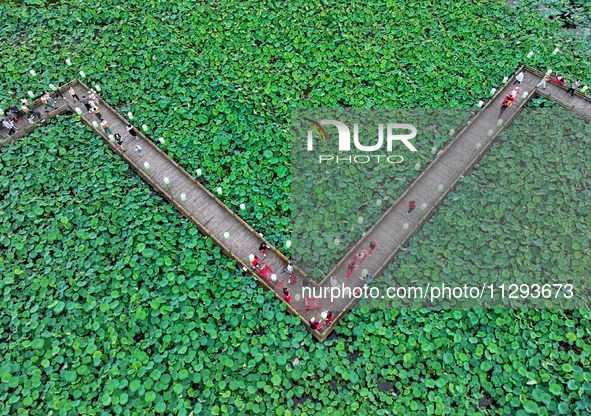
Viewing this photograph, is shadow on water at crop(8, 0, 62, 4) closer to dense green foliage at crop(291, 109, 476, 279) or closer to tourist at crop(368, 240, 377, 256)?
dense green foliage at crop(291, 109, 476, 279)

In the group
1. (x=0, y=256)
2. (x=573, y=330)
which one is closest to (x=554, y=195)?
(x=573, y=330)

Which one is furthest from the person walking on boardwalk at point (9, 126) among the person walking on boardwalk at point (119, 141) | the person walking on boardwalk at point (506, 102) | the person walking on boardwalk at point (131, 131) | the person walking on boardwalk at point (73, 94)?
the person walking on boardwalk at point (506, 102)

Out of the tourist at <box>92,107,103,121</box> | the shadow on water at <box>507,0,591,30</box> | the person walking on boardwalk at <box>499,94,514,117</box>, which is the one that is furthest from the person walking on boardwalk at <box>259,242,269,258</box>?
the shadow on water at <box>507,0,591,30</box>

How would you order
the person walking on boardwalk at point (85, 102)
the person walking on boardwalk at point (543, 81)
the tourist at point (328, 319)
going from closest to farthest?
the tourist at point (328, 319) → the person walking on boardwalk at point (85, 102) → the person walking on boardwalk at point (543, 81)

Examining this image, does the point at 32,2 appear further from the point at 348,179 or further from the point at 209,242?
the point at 348,179

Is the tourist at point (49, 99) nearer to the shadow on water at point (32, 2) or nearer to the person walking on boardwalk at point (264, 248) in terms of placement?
the shadow on water at point (32, 2)
